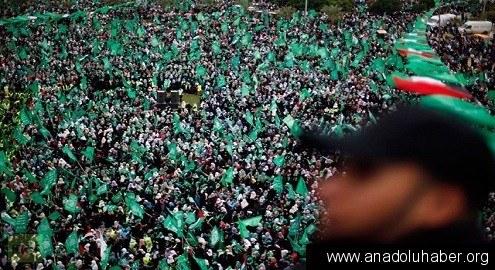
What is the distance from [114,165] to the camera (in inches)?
738

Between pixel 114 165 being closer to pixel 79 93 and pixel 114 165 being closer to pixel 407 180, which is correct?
pixel 79 93

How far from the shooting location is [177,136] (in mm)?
21438

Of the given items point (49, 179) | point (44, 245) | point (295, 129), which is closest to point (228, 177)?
point (295, 129)

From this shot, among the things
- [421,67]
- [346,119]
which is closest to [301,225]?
[346,119]

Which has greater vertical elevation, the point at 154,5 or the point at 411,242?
the point at 411,242

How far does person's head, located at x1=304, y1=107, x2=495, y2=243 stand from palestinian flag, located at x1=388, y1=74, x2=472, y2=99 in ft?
56.6

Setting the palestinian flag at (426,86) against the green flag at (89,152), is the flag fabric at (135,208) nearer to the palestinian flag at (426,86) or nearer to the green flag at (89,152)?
the green flag at (89,152)

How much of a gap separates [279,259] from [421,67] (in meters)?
19.0

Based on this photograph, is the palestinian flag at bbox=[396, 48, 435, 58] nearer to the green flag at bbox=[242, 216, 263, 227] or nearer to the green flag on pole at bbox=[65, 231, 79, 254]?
the green flag at bbox=[242, 216, 263, 227]

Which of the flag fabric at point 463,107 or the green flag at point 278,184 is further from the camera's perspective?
the flag fabric at point 463,107

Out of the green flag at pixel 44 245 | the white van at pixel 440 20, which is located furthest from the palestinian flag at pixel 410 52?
the green flag at pixel 44 245

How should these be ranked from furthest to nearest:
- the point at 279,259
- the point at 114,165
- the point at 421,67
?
the point at 421,67 → the point at 114,165 → the point at 279,259

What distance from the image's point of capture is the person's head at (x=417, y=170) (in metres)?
7.84

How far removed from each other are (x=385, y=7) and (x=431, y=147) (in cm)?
4487
